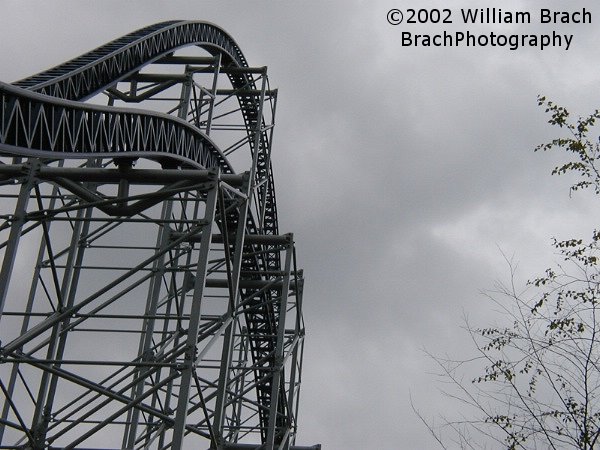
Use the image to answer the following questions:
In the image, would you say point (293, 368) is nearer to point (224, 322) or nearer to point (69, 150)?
point (224, 322)

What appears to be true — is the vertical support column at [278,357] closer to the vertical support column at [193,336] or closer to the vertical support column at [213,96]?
the vertical support column at [213,96]

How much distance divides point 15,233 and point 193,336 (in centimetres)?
309

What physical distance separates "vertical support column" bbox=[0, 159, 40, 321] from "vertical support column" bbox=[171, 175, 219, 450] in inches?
104

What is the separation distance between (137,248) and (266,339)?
3985 millimetres

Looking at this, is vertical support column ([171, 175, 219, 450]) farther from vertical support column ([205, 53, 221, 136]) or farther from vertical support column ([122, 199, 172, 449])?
vertical support column ([205, 53, 221, 136])

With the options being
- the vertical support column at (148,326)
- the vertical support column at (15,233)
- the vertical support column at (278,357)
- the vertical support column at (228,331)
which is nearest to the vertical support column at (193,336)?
the vertical support column at (228,331)

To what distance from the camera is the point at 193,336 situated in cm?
1184

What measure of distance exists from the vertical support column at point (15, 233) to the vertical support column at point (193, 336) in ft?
8.63

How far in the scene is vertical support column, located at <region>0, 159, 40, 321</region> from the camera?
12570 mm

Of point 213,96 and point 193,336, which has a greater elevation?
point 213,96

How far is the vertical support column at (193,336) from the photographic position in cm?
1144

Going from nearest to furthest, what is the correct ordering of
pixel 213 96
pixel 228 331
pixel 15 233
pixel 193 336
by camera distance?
pixel 193 336, pixel 15 233, pixel 228 331, pixel 213 96

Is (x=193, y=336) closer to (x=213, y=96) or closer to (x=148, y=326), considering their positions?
(x=148, y=326)

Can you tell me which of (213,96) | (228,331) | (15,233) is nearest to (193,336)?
(228,331)
